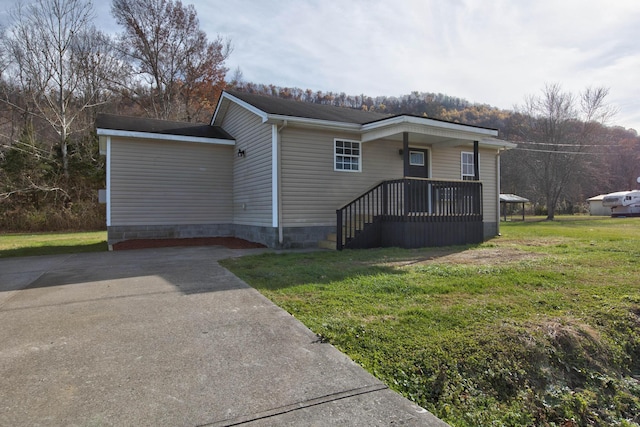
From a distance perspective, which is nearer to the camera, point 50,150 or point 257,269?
point 257,269

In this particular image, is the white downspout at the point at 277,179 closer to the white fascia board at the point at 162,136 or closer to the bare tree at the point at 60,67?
the white fascia board at the point at 162,136

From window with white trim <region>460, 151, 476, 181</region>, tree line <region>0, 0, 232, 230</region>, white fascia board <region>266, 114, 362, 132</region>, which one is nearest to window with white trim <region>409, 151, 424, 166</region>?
window with white trim <region>460, 151, 476, 181</region>

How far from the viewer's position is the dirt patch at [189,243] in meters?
9.90

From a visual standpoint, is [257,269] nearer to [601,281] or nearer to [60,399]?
[60,399]

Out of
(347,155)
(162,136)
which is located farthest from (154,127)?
(347,155)

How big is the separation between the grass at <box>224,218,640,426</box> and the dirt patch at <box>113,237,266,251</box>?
14.6ft

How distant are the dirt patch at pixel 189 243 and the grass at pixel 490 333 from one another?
446 cm

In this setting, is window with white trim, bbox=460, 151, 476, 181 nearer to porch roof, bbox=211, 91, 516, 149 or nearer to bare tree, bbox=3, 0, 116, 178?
porch roof, bbox=211, 91, 516, 149

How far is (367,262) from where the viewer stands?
261 inches

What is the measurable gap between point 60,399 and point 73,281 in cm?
398

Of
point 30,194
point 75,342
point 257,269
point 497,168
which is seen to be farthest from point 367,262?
point 30,194

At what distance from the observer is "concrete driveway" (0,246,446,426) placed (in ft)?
6.68

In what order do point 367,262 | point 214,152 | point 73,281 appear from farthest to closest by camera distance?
point 214,152 < point 367,262 < point 73,281

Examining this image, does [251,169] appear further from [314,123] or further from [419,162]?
[419,162]
